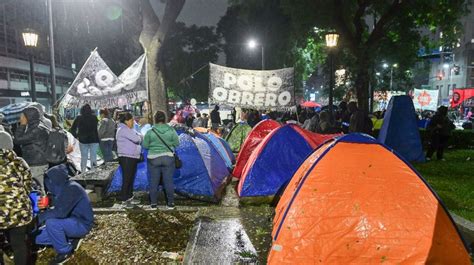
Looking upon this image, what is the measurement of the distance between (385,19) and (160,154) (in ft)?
46.4

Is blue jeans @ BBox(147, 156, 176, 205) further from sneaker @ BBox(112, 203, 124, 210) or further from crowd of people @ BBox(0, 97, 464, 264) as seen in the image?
sneaker @ BBox(112, 203, 124, 210)

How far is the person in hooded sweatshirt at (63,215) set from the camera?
459cm

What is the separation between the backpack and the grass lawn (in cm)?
729

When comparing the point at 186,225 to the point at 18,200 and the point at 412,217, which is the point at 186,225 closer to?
the point at 18,200

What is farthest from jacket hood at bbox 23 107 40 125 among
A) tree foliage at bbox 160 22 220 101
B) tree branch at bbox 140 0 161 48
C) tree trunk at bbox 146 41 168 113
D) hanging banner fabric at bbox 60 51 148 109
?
tree foliage at bbox 160 22 220 101

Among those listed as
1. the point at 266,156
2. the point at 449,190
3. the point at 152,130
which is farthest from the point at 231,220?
the point at 449,190

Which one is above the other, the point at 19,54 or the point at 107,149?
the point at 19,54

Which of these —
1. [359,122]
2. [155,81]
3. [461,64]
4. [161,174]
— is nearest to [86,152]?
[155,81]

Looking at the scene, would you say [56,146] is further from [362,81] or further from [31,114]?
[362,81]

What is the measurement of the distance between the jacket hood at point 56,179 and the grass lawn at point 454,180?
631cm

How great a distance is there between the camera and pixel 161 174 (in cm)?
727

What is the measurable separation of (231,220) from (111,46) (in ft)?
113

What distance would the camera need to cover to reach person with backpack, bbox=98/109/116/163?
1042 cm

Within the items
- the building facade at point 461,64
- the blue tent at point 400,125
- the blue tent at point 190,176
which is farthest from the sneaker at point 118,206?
the building facade at point 461,64
